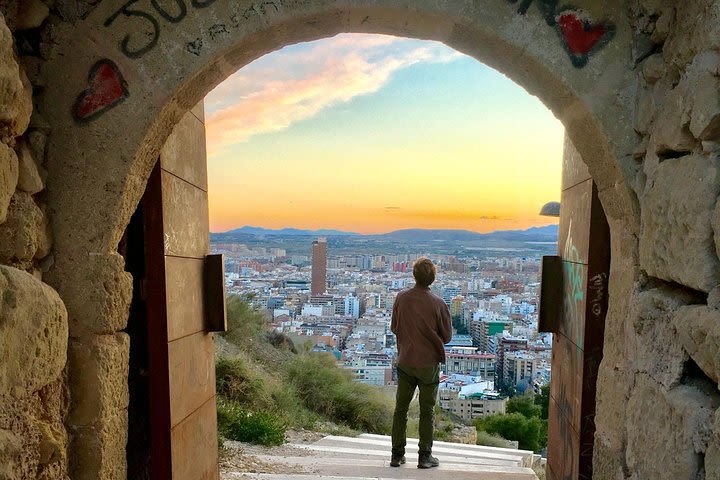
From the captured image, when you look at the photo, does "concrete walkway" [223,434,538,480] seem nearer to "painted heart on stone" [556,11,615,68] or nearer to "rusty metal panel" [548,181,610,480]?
"rusty metal panel" [548,181,610,480]

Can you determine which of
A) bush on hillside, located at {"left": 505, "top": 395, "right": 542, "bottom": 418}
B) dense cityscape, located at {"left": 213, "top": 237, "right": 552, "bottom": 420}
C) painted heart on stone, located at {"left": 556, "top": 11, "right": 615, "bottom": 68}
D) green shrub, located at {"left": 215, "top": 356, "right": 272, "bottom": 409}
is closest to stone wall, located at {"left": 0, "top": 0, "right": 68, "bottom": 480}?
painted heart on stone, located at {"left": 556, "top": 11, "right": 615, "bottom": 68}

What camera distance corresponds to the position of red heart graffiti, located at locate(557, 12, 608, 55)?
6.64ft

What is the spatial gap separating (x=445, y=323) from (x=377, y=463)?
1502 millimetres

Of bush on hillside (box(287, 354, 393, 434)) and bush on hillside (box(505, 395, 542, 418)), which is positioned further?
bush on hillside (box(505, 395, 542, 418))

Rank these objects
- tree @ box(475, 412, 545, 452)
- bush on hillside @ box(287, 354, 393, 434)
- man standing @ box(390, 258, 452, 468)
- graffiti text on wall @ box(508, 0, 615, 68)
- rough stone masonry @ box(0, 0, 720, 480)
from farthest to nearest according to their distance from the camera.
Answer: tree @ box(475, 412, 545, 452) < bush on hillside @ box(287, 354, 393, 434) < man standing @ box(390, 258, 452, 468) < graffiti text on wall @ box(508, 0, 615, 68) < rough stone masonry @ box(0, 0, 720, 480)

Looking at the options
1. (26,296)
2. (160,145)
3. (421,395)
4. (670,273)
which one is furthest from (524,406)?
(26,296)

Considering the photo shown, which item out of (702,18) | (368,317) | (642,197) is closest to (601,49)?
(702,18)

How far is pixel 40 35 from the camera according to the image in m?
2.04

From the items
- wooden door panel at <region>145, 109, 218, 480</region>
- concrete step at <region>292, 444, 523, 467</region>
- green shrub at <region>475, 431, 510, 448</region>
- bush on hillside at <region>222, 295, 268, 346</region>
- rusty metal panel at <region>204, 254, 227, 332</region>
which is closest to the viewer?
wooden door panel at <region>145, 109, 218, 480</region>

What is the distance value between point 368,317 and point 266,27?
10.5m

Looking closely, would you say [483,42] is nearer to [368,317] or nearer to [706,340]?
[706,340]

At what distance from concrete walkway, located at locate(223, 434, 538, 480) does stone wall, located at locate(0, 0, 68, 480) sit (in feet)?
7.49

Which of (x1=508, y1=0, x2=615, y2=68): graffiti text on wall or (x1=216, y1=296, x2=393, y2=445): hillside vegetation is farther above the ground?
(x1=508, y1=0, x2=615, y2=68): graffiti text on wall

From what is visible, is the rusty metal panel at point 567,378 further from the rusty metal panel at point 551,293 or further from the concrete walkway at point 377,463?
the concrete walkway at point 377,463
